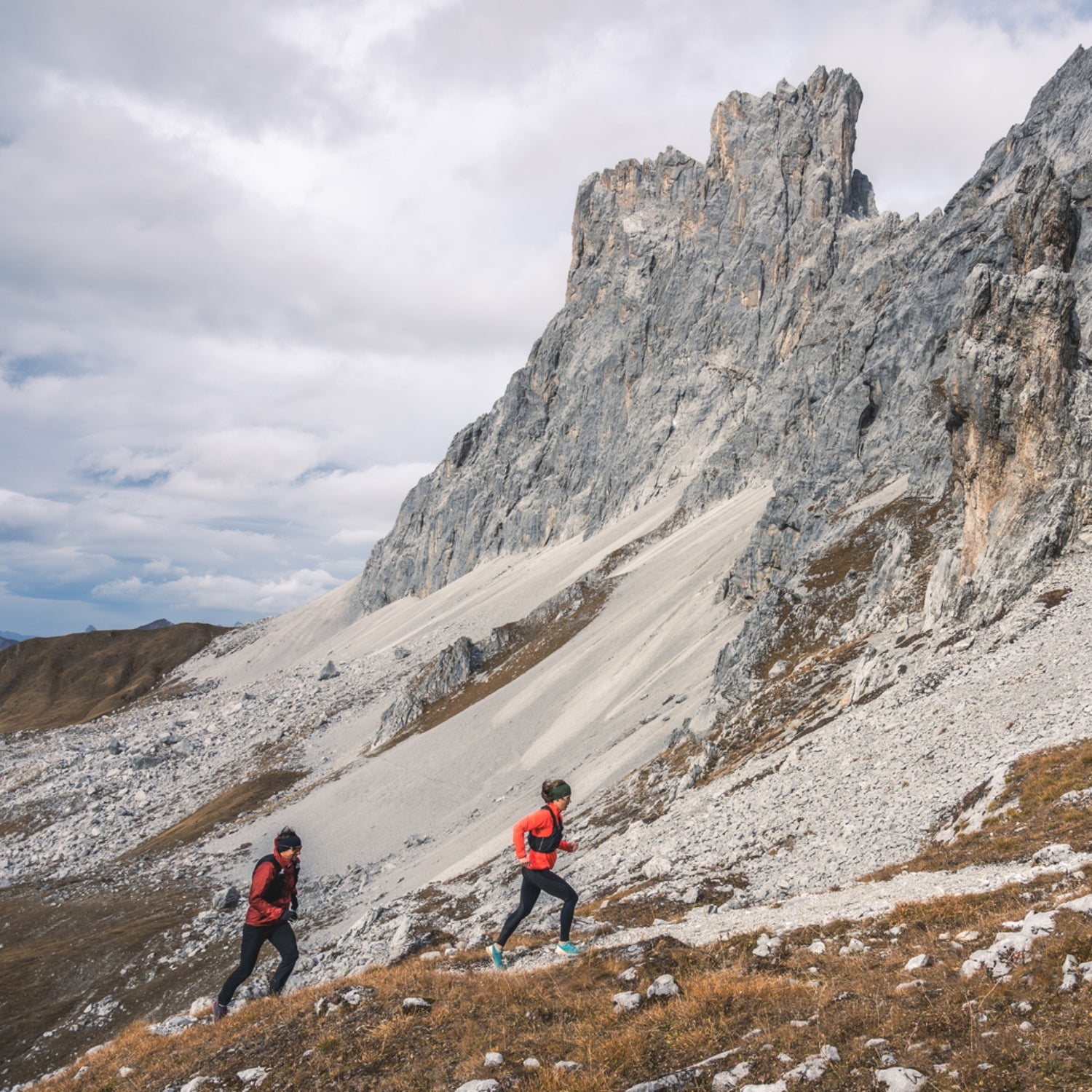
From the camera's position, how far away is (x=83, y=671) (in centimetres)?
17962

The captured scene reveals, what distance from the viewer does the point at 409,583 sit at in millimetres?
186875

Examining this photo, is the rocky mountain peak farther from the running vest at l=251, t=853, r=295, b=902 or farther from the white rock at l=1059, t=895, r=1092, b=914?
the running vest at l=251, t=853, r=295, b=902

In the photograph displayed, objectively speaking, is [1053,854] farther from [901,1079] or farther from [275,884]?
[275,884]

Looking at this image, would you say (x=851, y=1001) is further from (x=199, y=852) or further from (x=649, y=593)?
(x=649, y=593)

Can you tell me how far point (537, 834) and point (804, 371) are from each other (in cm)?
10311

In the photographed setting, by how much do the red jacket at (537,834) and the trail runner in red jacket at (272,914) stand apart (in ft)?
12.3

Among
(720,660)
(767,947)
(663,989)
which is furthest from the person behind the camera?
(720,660)

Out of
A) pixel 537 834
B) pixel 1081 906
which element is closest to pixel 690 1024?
pixel 537 834

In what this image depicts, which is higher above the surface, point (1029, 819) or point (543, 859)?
point (543, 859)

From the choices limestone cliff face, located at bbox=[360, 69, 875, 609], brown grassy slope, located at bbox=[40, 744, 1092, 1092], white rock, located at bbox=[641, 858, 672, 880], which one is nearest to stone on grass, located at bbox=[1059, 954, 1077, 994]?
brown grassy slope, located at bbox=[40, 744, 1092, 1092]

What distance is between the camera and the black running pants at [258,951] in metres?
11.9

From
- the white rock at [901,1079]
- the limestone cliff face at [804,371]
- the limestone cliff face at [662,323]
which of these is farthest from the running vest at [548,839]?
the limestone cliff face at [662,323]

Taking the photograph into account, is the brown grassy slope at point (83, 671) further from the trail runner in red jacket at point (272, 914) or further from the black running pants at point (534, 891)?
the black running pants at point (534, 891)

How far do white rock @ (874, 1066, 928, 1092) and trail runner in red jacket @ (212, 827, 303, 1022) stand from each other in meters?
9.20
